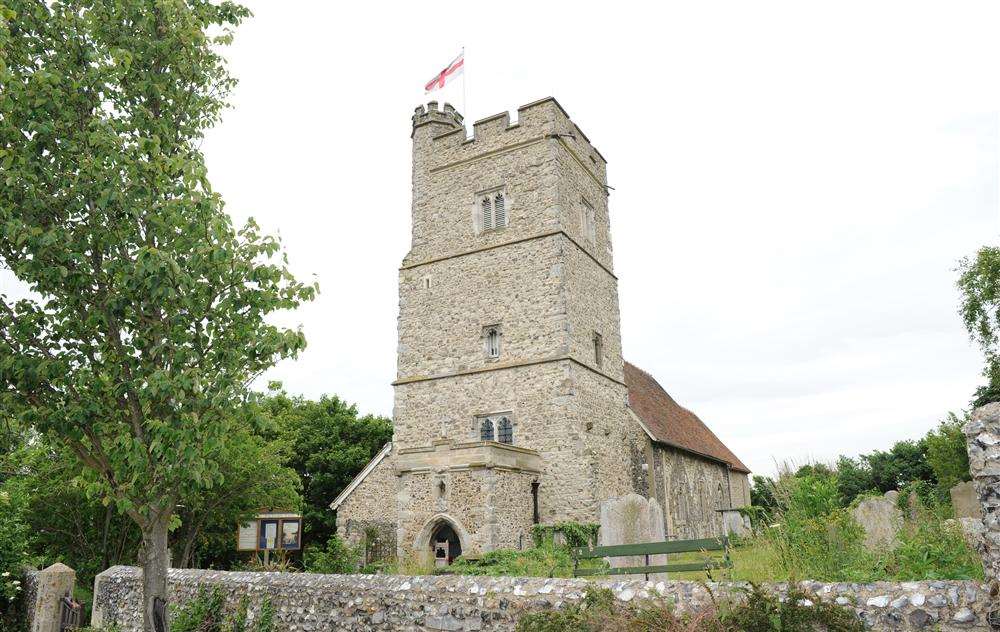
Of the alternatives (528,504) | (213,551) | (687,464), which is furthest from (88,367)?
(687,464)

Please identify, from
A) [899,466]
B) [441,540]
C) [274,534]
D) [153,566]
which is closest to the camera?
[153,566]

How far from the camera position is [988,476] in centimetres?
467

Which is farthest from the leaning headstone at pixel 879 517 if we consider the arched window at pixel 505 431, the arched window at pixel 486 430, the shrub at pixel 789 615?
the arched window at pixel 486 430

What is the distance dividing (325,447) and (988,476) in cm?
2764

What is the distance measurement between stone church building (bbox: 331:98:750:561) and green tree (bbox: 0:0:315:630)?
32.2 feet

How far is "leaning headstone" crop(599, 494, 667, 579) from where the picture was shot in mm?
11883

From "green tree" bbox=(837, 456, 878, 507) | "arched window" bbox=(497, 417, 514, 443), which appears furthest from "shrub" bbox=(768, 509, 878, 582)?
"green tree" bbox=(837, 456, 878, 507)

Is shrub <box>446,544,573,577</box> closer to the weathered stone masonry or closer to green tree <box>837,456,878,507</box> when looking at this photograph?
the weathered stone masonry

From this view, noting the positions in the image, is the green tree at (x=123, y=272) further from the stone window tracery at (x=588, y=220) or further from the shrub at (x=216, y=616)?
the stone window tracery at (x=588, y=220)

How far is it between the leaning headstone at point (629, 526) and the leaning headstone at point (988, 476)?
7417 mm

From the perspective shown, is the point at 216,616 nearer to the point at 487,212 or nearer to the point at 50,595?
the point at 50,595

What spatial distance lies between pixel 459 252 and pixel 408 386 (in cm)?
473

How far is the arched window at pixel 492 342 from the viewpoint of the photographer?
70.8 feet

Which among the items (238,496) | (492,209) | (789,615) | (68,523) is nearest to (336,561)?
(238,496)
